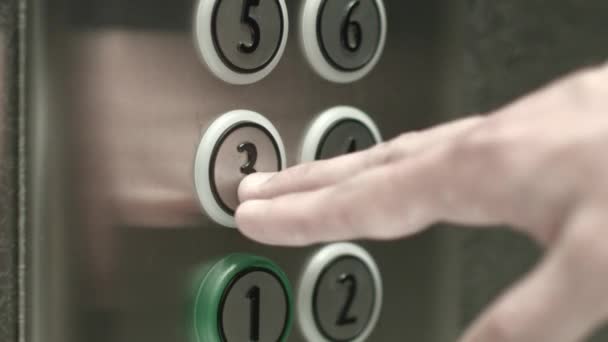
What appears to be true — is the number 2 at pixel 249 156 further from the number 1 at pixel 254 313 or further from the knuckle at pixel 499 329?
the knuckle at pixel 499 329

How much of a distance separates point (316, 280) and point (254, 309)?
0.06 meters

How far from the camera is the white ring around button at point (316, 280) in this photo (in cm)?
40

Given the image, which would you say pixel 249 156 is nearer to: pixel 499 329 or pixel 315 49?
pixel 315 49

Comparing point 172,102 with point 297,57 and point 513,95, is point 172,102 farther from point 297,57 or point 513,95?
point 513,95

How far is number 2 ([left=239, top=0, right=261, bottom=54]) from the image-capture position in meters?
0.35

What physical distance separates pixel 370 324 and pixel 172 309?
0.16 metres

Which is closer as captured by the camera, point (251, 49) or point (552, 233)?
point (552, 233)

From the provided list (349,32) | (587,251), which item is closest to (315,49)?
(349,32)

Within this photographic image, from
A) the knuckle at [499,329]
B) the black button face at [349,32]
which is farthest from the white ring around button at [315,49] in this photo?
the knuckle at [499,329]

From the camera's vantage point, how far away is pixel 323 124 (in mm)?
408

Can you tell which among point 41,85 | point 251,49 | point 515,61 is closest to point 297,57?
point 251,49

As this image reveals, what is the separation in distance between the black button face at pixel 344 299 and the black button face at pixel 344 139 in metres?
0.07

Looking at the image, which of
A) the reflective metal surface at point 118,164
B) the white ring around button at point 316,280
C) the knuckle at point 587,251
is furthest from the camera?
the white ring around button at point 316,280

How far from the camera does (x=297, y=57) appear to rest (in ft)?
1.29
